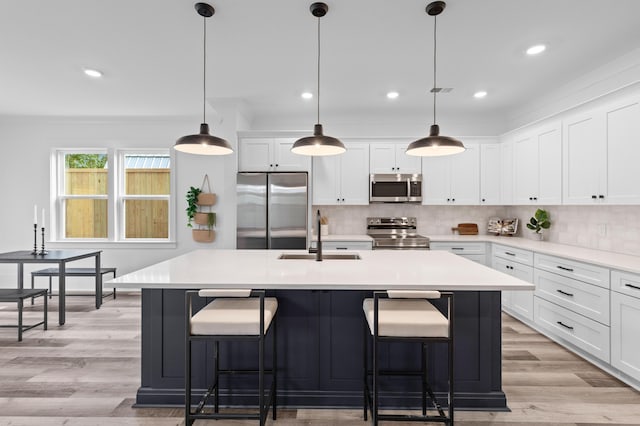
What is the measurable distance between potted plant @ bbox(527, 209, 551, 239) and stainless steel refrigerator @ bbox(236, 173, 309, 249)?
2822 millimetres

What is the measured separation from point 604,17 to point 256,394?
3569mm

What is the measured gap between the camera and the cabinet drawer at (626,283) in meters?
2.43

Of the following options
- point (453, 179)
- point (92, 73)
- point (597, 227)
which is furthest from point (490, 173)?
point (92, 73)

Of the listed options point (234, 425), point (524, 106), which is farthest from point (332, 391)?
point (524, 106)

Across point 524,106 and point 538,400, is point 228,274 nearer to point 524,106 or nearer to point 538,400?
point 538,400

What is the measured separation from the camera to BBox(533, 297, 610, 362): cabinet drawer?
275 centimetres

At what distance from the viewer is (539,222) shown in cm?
431

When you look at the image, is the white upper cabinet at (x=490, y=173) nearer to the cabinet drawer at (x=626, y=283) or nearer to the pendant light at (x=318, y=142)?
the cabinet drawer at (x=626, y=283)

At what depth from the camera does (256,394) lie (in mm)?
2273

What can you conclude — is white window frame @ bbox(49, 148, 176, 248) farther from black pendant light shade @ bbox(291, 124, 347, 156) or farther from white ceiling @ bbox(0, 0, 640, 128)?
black pendant light shade @ bbox(291, 124, 347, 156)

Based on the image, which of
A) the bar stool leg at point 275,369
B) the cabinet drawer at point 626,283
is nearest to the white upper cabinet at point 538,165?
the cabinet drawer at point 626,283

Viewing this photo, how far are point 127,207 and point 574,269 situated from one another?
19.0ft

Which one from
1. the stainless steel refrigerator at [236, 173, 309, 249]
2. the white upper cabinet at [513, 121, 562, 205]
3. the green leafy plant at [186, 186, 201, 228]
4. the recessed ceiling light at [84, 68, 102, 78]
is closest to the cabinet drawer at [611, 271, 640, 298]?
the white upper cabinet at [513, 121, 562, 205]

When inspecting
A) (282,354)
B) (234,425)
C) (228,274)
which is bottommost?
(234,425)
